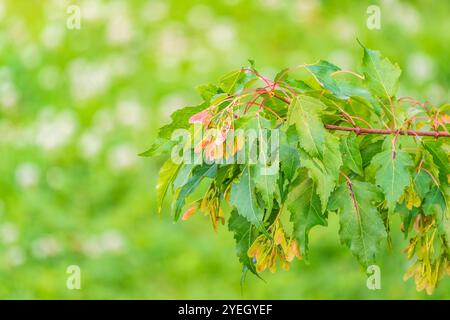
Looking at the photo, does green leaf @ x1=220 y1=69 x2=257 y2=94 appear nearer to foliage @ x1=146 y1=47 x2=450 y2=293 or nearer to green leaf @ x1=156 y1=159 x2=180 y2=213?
foliage @ x1=146 y1=47 x2=450 y2=293

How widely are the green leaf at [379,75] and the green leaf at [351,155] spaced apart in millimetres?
207

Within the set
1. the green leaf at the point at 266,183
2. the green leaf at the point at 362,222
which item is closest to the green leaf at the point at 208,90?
the green leaf at the point at 266,183

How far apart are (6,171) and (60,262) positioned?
0.81 meters

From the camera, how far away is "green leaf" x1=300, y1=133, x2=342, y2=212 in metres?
1.66

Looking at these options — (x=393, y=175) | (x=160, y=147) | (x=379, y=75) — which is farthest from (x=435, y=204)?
(x=160, y=147)

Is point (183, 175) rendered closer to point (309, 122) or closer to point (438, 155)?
point (309, 122)

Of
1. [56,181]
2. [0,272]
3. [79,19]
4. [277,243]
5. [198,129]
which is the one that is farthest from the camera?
[79,19]

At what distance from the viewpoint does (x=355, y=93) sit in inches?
72.2

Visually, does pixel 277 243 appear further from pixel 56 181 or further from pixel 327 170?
pixel 56 181

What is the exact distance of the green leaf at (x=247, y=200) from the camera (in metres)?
1.63

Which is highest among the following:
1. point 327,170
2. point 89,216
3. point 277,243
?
point 89,216

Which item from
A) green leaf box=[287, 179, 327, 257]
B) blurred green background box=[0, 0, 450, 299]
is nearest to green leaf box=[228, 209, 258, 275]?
green leaf box=[287, 179, 327, 257]

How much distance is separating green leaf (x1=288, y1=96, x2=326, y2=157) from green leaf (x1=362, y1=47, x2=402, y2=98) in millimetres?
301

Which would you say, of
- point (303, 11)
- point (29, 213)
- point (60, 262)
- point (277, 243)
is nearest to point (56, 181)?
point (29, 213)
